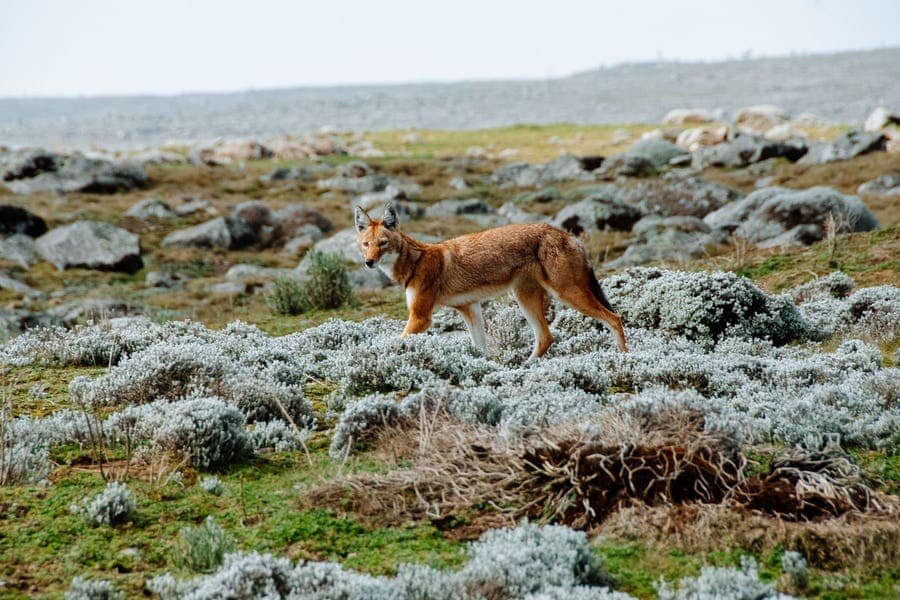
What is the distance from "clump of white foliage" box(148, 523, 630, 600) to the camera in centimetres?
437

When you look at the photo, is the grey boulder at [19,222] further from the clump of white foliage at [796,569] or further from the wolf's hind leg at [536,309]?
the clump of white foliage at [796,569]

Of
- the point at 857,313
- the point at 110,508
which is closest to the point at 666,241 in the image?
the point at 857,313

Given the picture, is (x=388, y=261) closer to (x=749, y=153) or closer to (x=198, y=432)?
(x=198, y=432)

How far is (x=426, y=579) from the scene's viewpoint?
4.45 meters

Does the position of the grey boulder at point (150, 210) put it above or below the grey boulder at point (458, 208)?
above

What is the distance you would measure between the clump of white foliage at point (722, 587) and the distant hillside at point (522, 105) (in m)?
115

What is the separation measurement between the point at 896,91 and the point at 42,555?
149290 mm

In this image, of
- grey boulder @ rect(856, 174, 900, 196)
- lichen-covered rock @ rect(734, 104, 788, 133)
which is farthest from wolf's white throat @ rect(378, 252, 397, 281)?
lichen-covered rock @ rect(734, 104, 788, 133)

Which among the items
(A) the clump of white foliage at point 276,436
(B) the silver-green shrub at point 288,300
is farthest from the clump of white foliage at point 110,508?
(B) the silver-green shrub at point 288,300

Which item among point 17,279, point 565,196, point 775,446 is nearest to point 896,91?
point 565,196

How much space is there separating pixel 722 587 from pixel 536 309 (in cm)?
562

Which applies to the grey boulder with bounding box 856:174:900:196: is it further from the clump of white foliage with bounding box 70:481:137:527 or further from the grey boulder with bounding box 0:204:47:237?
the clump of white foliage with bounding box 70:481:137:527

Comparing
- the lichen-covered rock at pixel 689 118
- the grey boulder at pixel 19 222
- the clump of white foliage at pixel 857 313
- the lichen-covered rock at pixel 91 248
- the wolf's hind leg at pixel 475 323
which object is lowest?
the lichen-covered rock at pixel 689 118

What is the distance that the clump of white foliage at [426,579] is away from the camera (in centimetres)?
437
